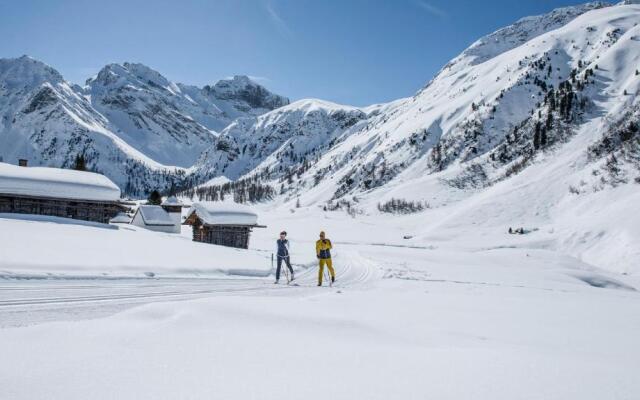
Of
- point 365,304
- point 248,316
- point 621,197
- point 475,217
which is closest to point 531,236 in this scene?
point 621,197

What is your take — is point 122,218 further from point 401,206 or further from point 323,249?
point 401,206

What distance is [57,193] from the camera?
31.8 meters

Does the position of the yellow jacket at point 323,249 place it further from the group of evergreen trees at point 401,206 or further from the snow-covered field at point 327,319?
the group of evergreen trees at point 401,206

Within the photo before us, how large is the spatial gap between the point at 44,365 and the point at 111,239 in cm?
2326

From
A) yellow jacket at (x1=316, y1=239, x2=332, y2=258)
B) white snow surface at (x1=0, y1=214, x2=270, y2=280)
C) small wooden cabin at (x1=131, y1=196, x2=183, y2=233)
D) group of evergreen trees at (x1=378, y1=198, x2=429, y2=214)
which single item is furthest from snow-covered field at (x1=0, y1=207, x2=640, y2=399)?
group of evergreen trees at (x1=378, y1=198, x2=429, y2=214)

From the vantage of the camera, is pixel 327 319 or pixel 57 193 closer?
pixel 327 319

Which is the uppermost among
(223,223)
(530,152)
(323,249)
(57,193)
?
(530,152)

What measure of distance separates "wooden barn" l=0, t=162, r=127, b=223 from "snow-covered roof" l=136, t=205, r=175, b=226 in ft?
38.0

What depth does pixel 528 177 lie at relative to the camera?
62.5 m

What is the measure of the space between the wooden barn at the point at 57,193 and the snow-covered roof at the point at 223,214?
23.1 ft

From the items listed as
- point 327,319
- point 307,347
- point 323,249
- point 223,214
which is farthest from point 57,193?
point 307,347

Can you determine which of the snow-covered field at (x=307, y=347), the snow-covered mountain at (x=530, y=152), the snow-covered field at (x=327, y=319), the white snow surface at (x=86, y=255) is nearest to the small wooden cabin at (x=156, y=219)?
the snow-covered field at (x=327, y=319)

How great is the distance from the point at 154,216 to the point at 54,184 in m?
16.2

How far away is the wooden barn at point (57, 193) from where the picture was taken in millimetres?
30453
